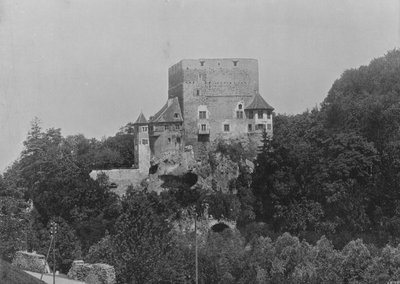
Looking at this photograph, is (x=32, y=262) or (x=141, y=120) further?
(x=141, y=120)

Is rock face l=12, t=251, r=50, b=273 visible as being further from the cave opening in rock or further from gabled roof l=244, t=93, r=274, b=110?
gabled roof l=244, t=93, r=274, b=110

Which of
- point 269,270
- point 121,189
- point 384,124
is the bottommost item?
point 269,270

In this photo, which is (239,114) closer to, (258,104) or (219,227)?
(258,104)

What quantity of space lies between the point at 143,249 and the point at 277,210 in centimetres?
2369

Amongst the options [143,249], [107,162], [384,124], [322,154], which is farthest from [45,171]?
[143,249]

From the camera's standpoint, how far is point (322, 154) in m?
62.4

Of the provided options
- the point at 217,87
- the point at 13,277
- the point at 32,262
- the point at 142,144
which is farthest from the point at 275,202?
the point at 13,277

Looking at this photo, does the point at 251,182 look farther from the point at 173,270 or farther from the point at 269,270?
the point at 173,270

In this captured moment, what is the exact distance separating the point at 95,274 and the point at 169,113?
A: 36.5m

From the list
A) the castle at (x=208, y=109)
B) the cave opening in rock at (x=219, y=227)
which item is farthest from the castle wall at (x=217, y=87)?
the cave opening in rock at (x=219, y=227)

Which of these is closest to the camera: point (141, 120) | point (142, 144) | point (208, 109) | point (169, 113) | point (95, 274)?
point (95, 274)

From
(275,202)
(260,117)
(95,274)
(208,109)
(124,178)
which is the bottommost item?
(95,274)

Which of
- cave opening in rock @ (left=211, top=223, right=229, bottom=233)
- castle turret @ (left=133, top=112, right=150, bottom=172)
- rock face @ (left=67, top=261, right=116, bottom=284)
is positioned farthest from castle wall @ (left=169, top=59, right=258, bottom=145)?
rock face @ (left=67, top=261, right=116, bottom=284)

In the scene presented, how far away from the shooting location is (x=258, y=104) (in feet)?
222
